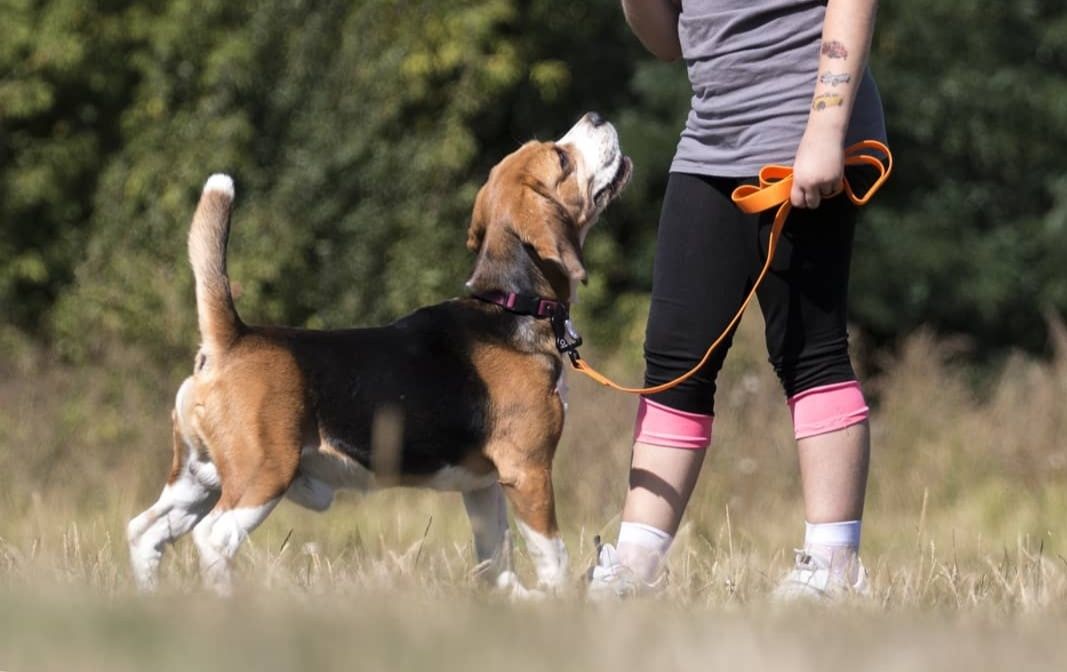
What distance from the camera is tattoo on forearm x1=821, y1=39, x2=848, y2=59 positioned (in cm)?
407

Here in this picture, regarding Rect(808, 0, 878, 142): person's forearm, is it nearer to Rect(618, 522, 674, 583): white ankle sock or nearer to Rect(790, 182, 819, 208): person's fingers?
Rect(790, 182, 819, 208): person's fingers

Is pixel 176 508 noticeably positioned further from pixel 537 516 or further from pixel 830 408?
pixel 830 408

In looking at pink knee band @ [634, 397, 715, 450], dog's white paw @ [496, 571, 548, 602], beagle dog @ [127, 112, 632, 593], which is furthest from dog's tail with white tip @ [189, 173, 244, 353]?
pink knee band @ [634, 397, 715, 450]

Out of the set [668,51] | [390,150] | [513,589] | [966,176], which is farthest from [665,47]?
[966,176]

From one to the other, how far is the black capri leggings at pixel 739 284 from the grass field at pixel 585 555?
61cm

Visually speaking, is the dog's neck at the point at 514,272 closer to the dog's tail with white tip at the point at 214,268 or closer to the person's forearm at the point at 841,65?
the dog's tail with white tip at the point at 214,268

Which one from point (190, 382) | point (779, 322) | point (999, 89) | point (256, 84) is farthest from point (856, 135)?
point (999, 89)

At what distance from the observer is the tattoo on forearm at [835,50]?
4.07m

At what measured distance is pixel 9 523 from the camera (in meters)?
5.75

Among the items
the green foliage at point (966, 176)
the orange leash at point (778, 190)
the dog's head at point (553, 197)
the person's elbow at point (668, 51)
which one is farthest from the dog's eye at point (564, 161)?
the green foliage at point (966, 176)

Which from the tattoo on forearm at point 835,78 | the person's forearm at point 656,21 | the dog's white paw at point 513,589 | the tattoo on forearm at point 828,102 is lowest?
the dog's white paw at point 513,589

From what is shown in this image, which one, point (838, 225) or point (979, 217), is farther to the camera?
point (979, 217)

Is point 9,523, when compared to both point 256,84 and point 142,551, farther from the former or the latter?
point 256,84

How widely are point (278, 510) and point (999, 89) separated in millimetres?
9768
